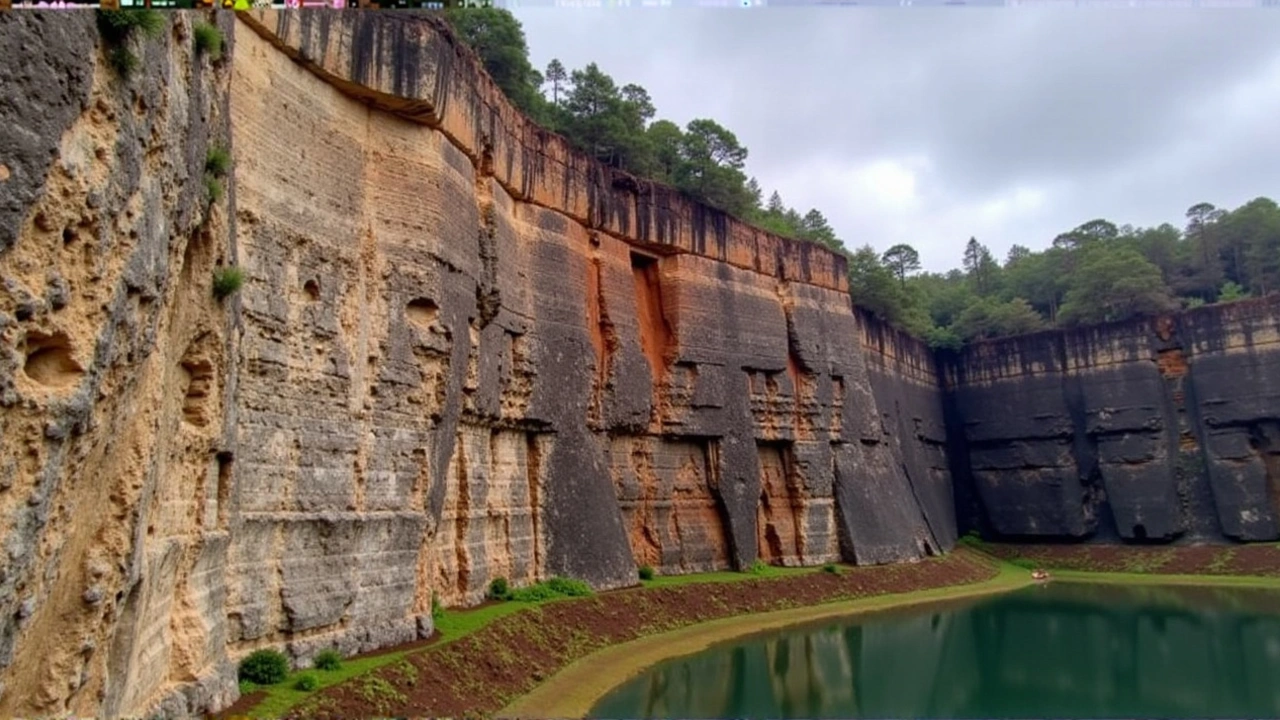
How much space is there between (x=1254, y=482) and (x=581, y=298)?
112 feet

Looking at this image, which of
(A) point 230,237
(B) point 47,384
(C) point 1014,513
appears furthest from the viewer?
(C) point 1014,513

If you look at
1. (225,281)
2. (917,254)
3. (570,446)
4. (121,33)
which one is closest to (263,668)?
(225,281)

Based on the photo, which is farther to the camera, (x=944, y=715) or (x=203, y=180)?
(x=944, y=715)

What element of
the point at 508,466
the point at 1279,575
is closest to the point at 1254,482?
the point at 1279,575

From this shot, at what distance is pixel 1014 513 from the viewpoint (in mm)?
47875

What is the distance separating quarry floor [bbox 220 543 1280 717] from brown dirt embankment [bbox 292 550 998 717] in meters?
0.03

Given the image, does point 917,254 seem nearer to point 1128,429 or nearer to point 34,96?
point 1128,429

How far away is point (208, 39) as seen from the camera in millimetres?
9625

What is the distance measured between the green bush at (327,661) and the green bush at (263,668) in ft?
2.79

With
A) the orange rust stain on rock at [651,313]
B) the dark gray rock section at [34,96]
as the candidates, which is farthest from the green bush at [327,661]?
the orange rust stain on rock at [651,313]

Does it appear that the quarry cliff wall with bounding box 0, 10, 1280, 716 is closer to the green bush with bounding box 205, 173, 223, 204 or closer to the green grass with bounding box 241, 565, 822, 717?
the green bush with bounding box 205, 173, 223, 204

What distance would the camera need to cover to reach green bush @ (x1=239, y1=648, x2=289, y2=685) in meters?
13.2

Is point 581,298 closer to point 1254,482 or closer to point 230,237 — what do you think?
point 230,237

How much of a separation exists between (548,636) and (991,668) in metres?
10.8
